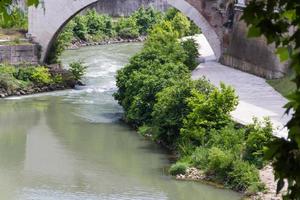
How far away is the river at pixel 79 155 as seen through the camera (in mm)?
10836

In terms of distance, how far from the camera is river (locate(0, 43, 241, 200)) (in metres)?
10.8

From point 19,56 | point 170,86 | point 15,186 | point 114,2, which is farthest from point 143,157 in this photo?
point 114,2

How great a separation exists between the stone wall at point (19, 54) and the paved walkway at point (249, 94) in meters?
4.68

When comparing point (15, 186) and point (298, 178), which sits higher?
point (298, 178)

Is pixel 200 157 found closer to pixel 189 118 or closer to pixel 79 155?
pixel 189 118

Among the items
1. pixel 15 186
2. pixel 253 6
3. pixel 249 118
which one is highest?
pixel 253 6

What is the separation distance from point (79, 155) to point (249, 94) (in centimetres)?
410

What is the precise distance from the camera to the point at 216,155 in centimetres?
1092

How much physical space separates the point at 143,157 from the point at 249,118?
6.32 ft

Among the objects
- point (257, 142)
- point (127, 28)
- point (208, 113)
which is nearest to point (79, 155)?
point (208, 113)

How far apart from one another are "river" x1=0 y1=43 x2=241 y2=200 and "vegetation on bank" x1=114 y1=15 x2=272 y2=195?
30cm

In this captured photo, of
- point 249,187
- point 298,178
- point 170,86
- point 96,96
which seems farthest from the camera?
point 96,96

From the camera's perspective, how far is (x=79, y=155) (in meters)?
13.0

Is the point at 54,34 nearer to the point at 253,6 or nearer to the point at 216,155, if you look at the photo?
the point at 216,155
